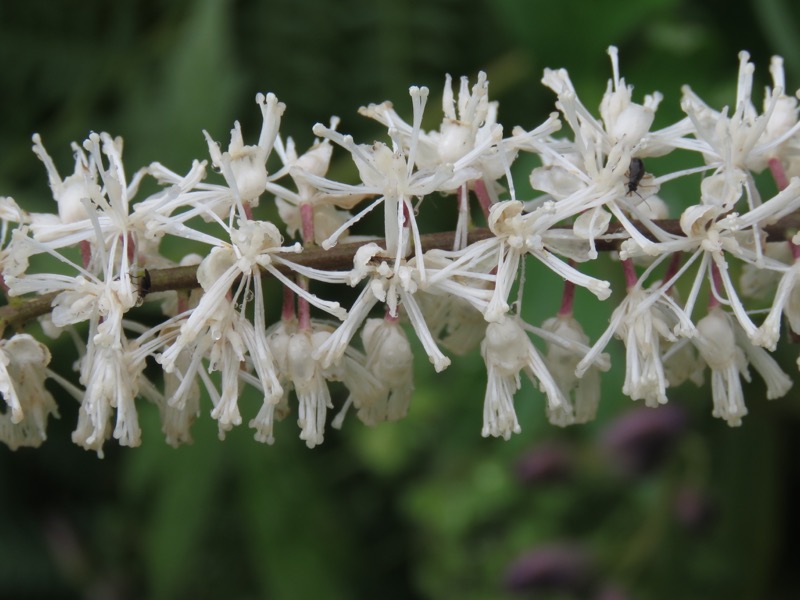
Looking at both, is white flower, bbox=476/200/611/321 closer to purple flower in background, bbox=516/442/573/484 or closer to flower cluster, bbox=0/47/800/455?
flower cluster, bbox=0/47/800/455

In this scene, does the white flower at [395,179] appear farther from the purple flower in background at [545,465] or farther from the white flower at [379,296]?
the purple flower in background at [545,465]

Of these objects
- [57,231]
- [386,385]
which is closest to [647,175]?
[386,385]

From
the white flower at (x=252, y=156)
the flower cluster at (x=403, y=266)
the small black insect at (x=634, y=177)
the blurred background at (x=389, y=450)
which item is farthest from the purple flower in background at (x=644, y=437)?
the white flower at (x=252, y=156)

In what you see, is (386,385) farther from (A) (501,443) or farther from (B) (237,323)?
(A) (501,443)

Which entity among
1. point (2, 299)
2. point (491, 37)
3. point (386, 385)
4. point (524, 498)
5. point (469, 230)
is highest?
point (491, 37)

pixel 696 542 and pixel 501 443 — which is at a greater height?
pixel 501 443

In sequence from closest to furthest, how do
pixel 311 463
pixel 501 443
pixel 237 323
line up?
1. pixel 237 323
2. pixel 501 443
3. pixel 311 463

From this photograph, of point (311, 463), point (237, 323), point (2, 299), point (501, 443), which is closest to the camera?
point (237, 323)

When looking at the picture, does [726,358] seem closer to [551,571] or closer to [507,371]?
[507,371]

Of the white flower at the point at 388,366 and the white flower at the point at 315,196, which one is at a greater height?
the white flower at the point at 315,196
